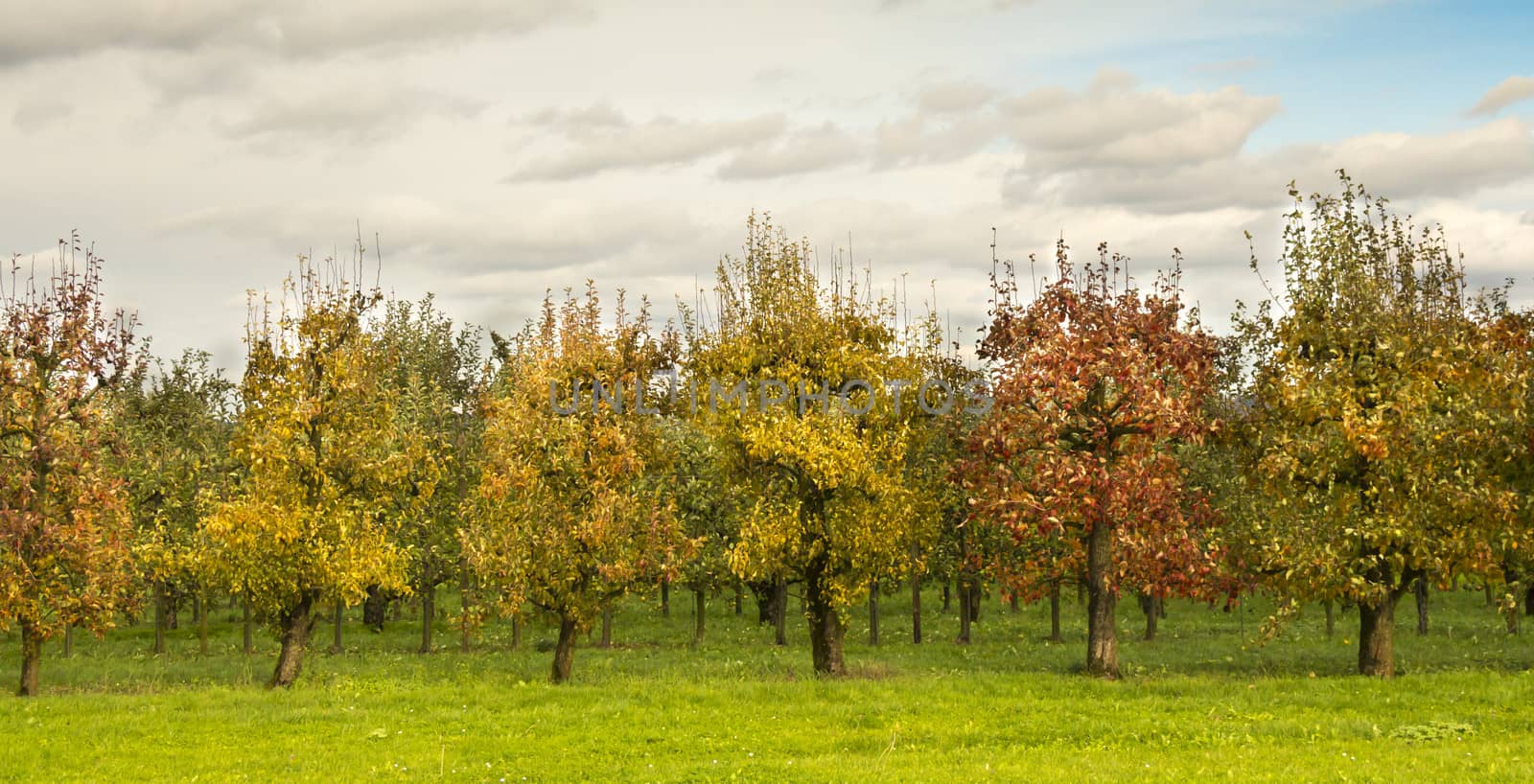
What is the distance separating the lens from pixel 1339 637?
49.2 metres

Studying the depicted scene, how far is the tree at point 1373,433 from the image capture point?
30203mm

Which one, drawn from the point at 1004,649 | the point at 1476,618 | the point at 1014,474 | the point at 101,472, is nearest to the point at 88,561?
the point at 101,472

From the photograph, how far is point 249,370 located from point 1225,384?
41.0 meters

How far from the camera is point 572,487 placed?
115 feet

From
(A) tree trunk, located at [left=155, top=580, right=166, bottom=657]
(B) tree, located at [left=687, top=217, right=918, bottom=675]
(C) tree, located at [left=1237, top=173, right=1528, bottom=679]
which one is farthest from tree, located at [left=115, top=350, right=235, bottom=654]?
(C) tree, located at [left=1237, top=173, right=1528, bottom=679]

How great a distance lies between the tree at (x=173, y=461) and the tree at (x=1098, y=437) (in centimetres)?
2283

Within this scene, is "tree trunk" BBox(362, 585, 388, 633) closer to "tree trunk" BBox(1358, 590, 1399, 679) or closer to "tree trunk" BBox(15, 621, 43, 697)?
"tree trunk" BBox(15, 621, 43, 697)

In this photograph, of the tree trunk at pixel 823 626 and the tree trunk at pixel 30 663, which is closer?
the tree trunk at pixel 823 626

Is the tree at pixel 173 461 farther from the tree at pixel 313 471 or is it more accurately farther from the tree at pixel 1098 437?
the tree at pixel 1098 437

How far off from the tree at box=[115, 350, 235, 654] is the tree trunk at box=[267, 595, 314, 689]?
319 centimetres

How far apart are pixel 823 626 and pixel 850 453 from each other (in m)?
5.87

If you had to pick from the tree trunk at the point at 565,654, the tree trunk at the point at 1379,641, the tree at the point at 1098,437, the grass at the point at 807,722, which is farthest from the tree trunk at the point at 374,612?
the tree trunk at the point at 1379,641

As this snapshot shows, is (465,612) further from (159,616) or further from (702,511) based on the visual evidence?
(159,616)

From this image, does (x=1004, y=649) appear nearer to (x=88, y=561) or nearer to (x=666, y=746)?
(x=666, y=746)
